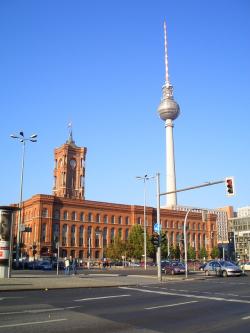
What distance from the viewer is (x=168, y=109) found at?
6038 inches

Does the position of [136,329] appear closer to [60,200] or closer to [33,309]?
[33,309]

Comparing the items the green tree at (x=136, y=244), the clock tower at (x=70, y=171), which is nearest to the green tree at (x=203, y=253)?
the clock tower at (x=70, y=171)

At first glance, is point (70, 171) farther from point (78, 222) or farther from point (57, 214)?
point (57, 214)

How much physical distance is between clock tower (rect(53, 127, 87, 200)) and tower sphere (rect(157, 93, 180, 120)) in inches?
1510

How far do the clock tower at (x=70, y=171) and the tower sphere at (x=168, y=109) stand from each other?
3836 cm

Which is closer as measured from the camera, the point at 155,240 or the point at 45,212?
the point at 155,240

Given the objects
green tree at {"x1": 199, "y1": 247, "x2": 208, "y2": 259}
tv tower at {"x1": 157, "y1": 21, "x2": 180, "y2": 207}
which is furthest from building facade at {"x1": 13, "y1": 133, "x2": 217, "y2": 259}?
tv tower at {"x1": 157, "y1": 21, "x2": 180, "y2": 207}

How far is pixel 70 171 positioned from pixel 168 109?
155 ft

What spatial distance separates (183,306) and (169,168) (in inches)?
5504

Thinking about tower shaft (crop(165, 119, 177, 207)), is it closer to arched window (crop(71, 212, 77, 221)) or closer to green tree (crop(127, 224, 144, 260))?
arched window (crop(71, 212, 77, 221))

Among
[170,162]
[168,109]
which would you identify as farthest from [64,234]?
[168,109]

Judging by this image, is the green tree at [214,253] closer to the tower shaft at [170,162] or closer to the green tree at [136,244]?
the tower shaft at [170,162]

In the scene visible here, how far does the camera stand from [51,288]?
20562 mm

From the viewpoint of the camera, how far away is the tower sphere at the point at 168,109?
153250 mm
